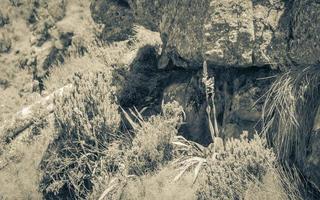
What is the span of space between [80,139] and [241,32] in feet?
8.22

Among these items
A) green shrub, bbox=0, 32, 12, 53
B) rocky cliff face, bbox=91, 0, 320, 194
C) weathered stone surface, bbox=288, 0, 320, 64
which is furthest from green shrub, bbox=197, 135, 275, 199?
green shrub, bbox=0, 32, 12, 53

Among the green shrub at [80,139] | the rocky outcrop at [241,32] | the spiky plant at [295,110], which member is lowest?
the green shrub at [80,139]

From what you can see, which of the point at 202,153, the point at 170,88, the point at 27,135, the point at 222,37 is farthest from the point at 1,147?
the point at 222,37

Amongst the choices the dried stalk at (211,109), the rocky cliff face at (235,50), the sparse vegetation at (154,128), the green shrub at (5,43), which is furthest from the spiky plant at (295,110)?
the green shrub at (5,43)

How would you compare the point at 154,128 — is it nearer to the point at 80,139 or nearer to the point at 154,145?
the point at 154,145

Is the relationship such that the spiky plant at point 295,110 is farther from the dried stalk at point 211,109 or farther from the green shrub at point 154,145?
the green shrub at point 154,145

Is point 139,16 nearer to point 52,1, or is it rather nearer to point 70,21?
point 70,21

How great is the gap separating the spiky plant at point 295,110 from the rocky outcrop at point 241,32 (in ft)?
0.67

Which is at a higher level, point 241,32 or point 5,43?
point 241,32

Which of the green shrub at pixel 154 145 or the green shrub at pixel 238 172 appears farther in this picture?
the green shrub at pixel 154 145

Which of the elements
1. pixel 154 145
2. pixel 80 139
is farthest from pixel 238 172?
pixel 80 139

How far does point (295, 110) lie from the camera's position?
5148 mm

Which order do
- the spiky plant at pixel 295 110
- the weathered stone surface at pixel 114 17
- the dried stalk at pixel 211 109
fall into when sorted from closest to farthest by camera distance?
the spiky plant at pixel 295 110
the dried stalk at pixel 211 109
the weathered stone surface at pixel 114 17

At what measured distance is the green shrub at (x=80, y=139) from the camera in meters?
6.50
